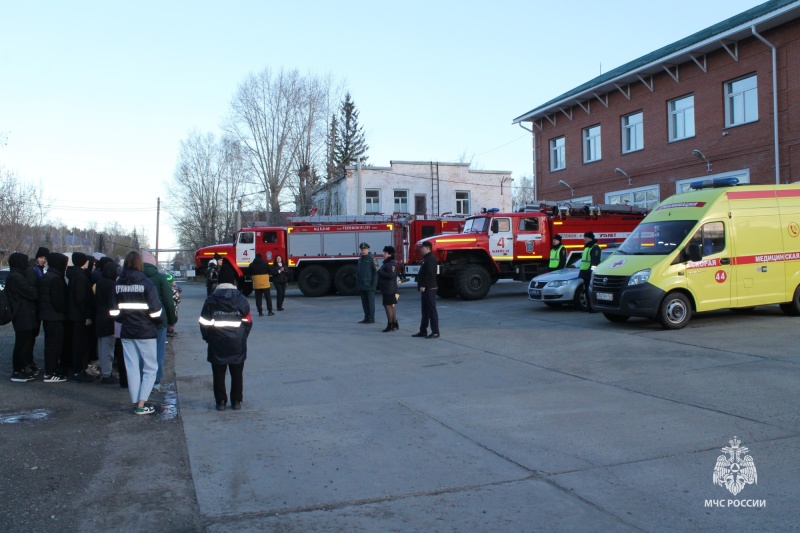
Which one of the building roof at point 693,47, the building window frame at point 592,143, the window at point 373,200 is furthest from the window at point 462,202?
the building window frame at point 592,143

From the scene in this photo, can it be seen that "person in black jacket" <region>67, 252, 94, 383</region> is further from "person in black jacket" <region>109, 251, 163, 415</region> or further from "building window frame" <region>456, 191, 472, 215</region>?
"building window frame" <region>456, 191, 472, 215</region>

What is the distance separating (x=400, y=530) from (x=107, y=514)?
195cm

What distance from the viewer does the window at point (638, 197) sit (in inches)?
1026

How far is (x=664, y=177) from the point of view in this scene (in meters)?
25.4

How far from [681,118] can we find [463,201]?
77.2ft

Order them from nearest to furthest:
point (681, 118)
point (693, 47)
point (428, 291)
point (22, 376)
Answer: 1. point (22, 376)
2. point (428, 291)
3. point (693, 47)
4. point (681, 118)

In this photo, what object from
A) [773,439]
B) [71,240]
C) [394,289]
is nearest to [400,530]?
[773,439]

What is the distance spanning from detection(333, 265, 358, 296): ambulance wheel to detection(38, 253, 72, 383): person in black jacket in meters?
17.0

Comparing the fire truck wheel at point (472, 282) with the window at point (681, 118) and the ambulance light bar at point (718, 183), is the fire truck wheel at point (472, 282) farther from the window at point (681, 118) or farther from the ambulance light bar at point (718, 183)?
the window at point (681, 118)

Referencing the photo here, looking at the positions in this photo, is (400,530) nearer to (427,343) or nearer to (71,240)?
(427,343)

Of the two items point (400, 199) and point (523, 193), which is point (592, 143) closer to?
point (400, 199)

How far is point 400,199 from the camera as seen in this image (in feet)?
152

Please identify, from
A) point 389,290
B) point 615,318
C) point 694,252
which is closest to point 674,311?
point 694,252

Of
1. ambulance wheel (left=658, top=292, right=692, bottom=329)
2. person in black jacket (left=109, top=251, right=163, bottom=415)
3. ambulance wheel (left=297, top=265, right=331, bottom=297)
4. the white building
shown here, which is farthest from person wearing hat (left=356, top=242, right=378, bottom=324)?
the white building
